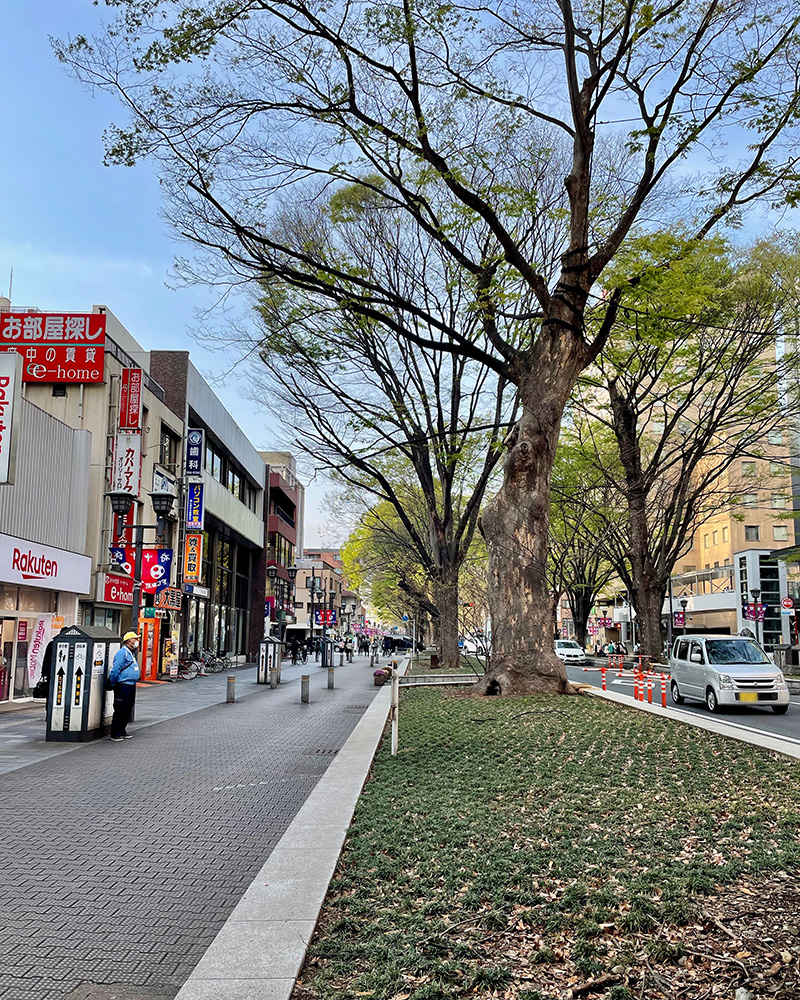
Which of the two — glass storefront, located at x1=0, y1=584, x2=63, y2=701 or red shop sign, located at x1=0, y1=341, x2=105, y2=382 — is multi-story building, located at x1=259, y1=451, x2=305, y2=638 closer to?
red shop sign, located at x1=0, y1=341, x2=105, y2=382

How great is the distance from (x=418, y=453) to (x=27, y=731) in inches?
533

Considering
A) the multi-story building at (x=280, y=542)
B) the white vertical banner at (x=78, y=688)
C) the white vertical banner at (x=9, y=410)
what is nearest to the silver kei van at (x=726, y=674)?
the white vertical banner at (x=78, y=688)

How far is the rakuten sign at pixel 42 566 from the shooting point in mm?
17906

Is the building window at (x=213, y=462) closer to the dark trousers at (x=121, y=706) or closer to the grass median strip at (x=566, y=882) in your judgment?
the dark trousers at (x=121, y=706)

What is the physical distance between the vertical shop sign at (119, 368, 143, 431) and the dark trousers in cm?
1453

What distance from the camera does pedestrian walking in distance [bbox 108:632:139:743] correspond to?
13.4 metres

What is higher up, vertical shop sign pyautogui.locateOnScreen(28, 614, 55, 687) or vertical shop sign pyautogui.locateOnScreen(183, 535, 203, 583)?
vertical shop sign pyautogui.locateOnScreen(183, 535, 203, 583)

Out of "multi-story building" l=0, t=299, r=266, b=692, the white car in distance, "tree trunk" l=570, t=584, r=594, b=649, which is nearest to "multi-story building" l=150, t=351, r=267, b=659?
"multi-story building" l=0, t=299, r=266, b=692

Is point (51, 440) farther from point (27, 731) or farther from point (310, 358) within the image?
point (27, 731)

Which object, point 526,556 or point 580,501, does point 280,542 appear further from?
point 526,556

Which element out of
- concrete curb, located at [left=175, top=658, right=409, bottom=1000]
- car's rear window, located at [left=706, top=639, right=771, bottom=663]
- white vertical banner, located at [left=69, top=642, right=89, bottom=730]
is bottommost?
concrete curb, located at [left=175, top=658, right=409, bottom=1000]

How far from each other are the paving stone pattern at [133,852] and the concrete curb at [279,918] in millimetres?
251

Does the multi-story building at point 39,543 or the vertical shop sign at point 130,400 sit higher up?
the vertical shop sign at point 130,400

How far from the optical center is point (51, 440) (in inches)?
856
